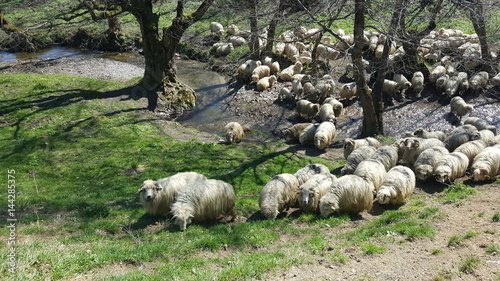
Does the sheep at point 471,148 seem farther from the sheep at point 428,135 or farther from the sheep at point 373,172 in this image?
the sheep at point 373,172

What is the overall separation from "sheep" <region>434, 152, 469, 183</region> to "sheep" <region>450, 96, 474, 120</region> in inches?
316

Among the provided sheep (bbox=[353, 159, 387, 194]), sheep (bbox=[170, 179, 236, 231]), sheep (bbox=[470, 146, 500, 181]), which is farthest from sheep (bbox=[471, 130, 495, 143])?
sheep (bbox=[170, 179, 236, 231])

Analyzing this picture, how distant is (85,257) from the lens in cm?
781

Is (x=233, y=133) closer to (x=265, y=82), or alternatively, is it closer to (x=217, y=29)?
(x=265, y=82)

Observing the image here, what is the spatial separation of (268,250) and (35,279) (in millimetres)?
4577

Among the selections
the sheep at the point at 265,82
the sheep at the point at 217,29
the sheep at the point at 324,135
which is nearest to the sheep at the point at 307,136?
the sheep at the point at 324,135

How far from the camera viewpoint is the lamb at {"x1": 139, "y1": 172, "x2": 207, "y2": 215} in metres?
10.9

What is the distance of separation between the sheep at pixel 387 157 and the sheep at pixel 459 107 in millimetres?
8366

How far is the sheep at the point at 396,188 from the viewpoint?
11.5 m

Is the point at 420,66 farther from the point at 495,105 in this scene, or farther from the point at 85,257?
the point at 85,257

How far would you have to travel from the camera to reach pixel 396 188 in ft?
38.4

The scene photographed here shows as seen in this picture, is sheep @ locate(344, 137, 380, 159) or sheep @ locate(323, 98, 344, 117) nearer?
sheep @ locate(344, 137, 380, 159)

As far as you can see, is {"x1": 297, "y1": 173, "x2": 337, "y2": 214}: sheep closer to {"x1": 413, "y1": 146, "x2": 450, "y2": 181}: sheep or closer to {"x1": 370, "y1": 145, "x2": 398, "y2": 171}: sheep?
{"x1": 370, "y1": 145, "x2": 398, "y2": 171}: sheep

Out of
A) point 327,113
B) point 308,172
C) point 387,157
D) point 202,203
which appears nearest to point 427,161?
point 387,157
